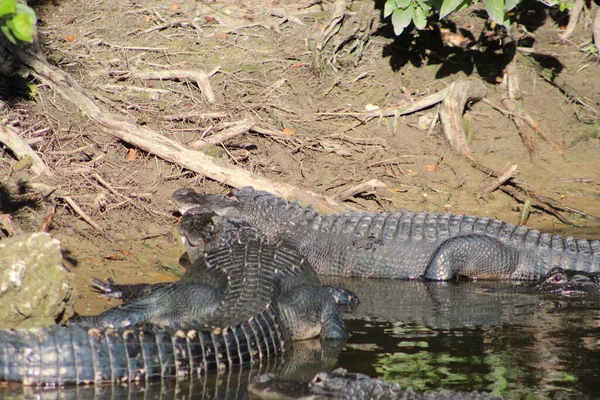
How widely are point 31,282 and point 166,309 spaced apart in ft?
3.37

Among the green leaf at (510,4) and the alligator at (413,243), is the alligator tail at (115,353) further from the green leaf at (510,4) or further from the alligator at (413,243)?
the green leaf at (510,4)

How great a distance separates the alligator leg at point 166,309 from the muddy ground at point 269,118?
486 millimetres

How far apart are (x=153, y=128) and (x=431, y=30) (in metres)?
4.08

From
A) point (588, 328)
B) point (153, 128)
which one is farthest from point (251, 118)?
point (588, 328)

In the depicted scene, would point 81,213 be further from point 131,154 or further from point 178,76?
point 178,76

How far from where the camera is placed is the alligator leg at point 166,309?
17.6ft

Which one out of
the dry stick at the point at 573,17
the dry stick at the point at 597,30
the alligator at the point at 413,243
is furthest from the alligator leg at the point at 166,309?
the dry stick at the point at 573,17

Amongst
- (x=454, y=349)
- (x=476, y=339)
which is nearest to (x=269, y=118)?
(x=476, y=339)

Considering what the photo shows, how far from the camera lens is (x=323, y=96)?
968 cm

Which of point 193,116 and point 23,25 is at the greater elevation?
point 193,116

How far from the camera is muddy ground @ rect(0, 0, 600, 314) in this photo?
7.20 metres

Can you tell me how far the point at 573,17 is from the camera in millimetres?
10836

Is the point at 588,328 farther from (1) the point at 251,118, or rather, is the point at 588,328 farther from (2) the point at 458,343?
(1) the point at 251,118

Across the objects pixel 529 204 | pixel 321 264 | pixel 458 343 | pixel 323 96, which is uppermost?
pixel 323 96
